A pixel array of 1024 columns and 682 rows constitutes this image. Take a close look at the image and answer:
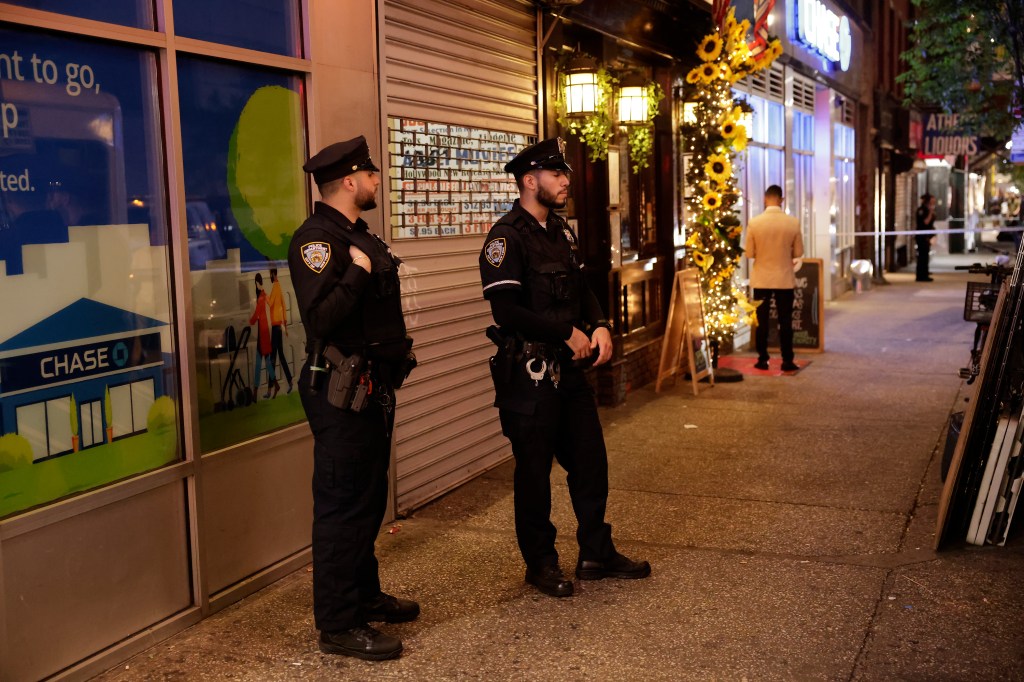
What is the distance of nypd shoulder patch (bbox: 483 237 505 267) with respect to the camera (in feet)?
16.6

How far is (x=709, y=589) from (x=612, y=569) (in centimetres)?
48

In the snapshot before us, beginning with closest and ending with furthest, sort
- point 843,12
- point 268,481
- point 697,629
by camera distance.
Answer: point 697,629, point 268,481, point 843,12

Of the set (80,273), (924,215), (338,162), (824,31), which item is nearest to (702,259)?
(338,162)

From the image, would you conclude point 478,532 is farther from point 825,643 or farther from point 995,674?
point 995,674

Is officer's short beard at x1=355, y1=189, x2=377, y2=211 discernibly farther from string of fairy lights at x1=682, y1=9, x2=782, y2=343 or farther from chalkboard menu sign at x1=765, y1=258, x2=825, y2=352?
chalkboard menu sign at x1=765, y1=258, x2=825, y2=352

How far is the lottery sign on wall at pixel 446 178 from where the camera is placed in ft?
21.8

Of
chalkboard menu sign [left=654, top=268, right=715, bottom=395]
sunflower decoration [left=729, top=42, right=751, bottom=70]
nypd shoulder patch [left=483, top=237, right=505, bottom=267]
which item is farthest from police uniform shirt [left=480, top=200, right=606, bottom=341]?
sunflower decoration [left=729, top=42, right=751, bottom=70]

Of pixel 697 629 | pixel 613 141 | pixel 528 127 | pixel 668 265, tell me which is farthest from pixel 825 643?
pixel 668 265

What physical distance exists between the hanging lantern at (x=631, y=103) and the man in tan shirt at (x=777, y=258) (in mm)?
2248

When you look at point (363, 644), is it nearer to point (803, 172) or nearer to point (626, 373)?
point (626, 373)

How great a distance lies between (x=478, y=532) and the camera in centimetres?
623

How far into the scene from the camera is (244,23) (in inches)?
206

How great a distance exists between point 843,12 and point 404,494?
53.7 feet

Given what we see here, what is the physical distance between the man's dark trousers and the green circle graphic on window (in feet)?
23.1
